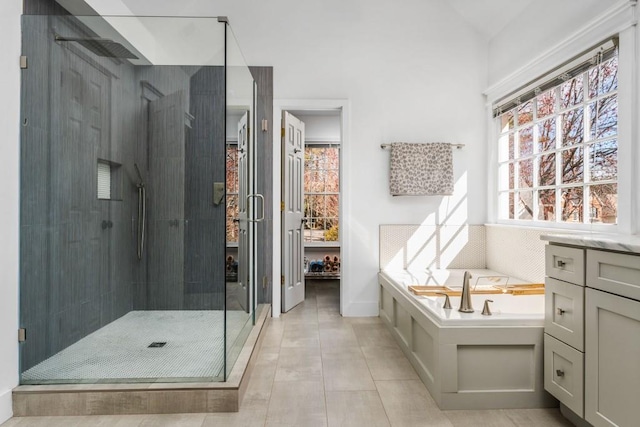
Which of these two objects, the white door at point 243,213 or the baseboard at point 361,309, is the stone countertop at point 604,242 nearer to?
the white door at point 243,213

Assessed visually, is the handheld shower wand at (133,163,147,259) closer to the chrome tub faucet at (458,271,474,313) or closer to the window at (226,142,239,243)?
the window at (226,142,239,243)

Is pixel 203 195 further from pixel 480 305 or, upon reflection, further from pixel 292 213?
pixel 292 213

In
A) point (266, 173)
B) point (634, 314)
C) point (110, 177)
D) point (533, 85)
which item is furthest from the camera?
point (266, 173)

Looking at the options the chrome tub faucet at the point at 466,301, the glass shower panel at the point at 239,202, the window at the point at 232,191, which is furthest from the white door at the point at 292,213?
the chrome tub faucet at the point at 466,301

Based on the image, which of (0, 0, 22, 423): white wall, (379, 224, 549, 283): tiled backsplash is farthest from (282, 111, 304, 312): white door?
(0, 0, 22, 423): white wall

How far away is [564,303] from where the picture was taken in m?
1.93

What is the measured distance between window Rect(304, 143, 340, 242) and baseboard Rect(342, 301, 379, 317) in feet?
6.78

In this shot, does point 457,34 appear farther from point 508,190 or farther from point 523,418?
point 523,418

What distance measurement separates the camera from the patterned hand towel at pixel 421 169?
3.89 metres

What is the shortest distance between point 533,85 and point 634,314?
2.26 metres

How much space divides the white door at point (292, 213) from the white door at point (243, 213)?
1.07 metres

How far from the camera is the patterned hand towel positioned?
389cm

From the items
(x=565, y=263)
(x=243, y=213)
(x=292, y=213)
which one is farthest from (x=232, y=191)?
(x=292, y=213)

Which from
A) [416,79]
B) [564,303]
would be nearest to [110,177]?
[564,303]
